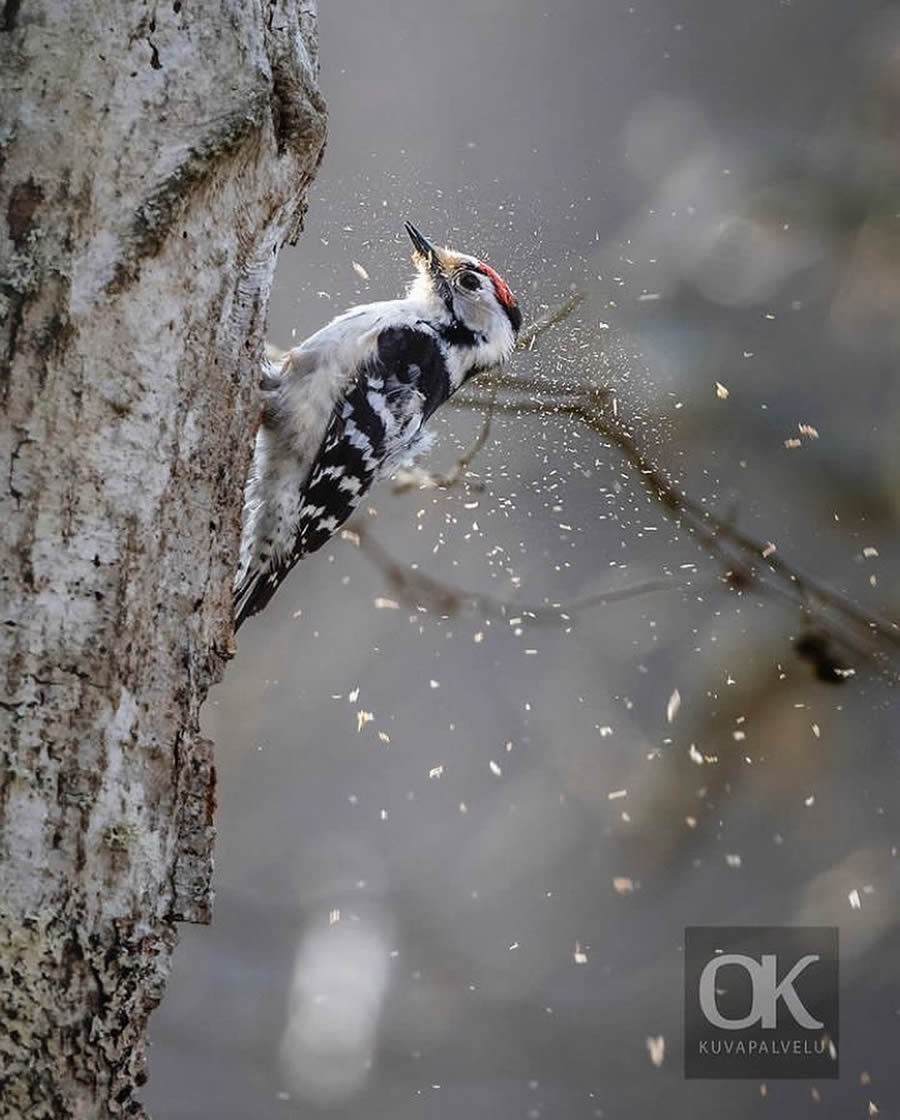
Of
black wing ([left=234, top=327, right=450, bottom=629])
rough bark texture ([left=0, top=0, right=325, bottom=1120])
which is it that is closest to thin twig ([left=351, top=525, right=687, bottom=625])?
black wing ([left=234, top=327, right=450, bottom=629])

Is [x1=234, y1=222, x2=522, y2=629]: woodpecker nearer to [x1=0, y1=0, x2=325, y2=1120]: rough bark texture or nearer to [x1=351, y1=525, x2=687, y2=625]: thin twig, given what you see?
[x1=0, y1=0, x2=325, y2=1120]: rough bark texture

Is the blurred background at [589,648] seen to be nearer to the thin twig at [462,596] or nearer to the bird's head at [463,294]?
the thin twig at [462,596]

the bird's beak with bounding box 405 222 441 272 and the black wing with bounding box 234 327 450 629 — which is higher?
the bird's beak with bounding box 405 222 441 272

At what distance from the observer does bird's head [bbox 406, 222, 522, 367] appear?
2.86m

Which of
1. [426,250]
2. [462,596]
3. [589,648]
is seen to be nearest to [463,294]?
[426,250]

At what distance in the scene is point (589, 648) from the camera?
4.53 meters

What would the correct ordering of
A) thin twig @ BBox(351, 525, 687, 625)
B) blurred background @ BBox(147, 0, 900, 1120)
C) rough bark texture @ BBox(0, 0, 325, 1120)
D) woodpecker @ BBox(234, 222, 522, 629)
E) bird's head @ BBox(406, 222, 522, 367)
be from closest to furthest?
rough bark texture @ BBox(0, 0, 325, 1120)
woodpecker @ BBox(234, 222, 522, 629)
bird's head @ BBox(406, 222, 522, 367)
blurred background @ BBox(147, 0, 900, 1120)
thin twig @ BBox(351, 525, 687, 625)

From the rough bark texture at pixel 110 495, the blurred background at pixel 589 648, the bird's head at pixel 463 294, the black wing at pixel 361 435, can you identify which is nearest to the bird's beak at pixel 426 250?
the bird's head at pixel 463 294

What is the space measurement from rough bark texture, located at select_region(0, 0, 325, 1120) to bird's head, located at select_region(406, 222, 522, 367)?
1.47m

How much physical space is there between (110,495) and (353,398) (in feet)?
4.15

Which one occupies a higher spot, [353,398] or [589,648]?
[589,648]

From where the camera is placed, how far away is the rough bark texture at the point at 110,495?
1122 millimetres

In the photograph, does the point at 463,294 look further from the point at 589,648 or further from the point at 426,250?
the point at 589,648

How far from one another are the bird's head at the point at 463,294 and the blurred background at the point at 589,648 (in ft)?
2.20
